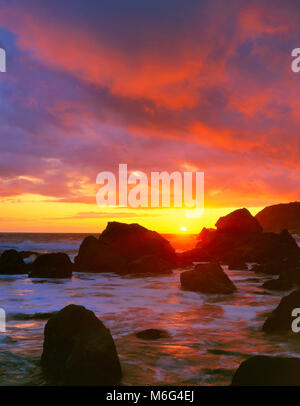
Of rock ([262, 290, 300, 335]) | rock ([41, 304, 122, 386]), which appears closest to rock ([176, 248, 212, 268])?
rock ([262, 290, 300, 335])

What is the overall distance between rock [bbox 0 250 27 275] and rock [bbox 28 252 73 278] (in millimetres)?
2516

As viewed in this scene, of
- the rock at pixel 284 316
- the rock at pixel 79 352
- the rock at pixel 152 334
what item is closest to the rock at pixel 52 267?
the rock at pixel 152 334

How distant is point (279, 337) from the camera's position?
31.1ft

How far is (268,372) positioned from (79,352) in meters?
3.02

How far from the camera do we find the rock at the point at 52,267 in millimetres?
24359

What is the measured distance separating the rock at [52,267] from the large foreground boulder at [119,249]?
4.24m

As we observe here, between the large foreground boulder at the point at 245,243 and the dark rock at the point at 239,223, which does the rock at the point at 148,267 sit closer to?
the large foreground boulder at the point at 245,243

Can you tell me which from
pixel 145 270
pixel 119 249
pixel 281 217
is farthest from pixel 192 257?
pixel 281 217

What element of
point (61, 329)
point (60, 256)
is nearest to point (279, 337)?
point (61, 329)

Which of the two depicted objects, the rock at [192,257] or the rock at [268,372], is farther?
the rock at [192,257]

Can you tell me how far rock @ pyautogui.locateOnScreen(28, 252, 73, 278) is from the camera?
79.9 feet

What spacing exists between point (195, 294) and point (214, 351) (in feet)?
28.3
